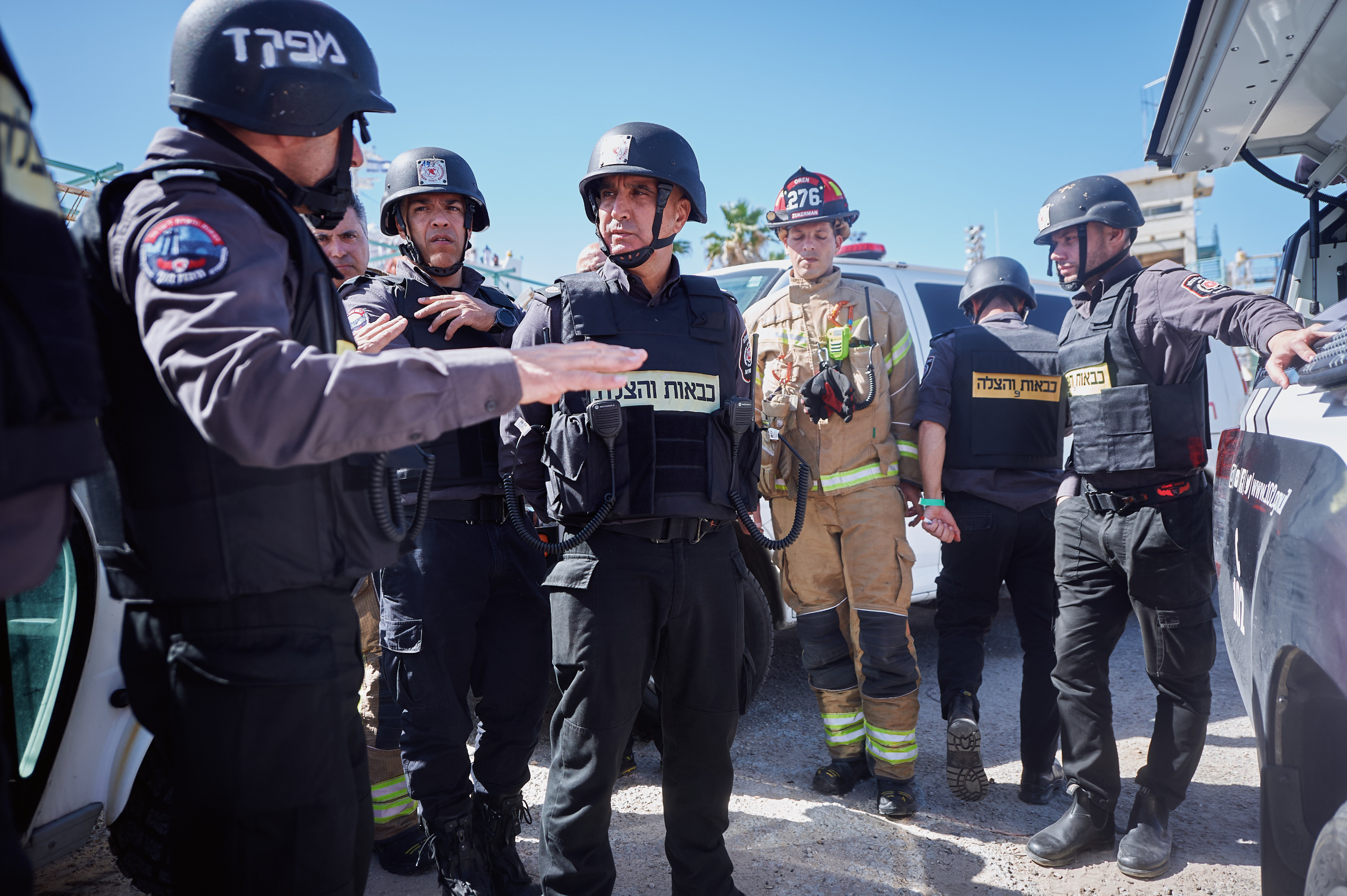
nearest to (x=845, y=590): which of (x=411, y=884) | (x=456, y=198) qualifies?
(x=411, y=884)

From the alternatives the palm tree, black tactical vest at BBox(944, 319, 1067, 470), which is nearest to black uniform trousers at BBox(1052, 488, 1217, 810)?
black tactical vest at BBox(944, 319, 1067, 470)

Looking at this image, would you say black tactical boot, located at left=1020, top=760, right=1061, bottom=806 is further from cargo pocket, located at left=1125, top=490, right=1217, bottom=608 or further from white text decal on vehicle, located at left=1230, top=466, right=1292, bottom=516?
white text decal on vehicle, located at left=1230, top=466, right=1292, bottom=516

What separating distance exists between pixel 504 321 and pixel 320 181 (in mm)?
1395

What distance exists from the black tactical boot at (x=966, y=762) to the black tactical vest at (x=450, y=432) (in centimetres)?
216

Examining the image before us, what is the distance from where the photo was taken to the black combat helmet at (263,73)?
60.5 inches

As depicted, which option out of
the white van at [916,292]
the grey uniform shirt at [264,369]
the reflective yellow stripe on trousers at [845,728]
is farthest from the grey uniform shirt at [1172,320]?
the grey uniform shirt at [264,369]

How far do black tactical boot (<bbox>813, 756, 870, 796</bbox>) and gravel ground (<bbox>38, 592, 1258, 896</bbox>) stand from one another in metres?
0.05

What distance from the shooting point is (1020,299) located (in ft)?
13.8

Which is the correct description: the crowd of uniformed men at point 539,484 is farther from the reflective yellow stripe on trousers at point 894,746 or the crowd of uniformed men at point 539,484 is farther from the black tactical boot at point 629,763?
the black tactical boot at point 629,763

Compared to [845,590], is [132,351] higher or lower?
higher

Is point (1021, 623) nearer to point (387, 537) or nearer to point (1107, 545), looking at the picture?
point (1107, 545)

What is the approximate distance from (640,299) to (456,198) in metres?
1.15

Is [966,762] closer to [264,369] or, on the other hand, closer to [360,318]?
[360,318]

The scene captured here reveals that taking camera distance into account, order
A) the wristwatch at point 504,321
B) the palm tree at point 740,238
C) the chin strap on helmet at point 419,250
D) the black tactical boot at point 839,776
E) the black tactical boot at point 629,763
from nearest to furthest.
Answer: the wristwatch at point 504,321 < the chin strap on helmet at point 419,250 < the black tactical boot at point 839,776 < the black tactical boot at point 629,763 < the palm tree at point 740,238
